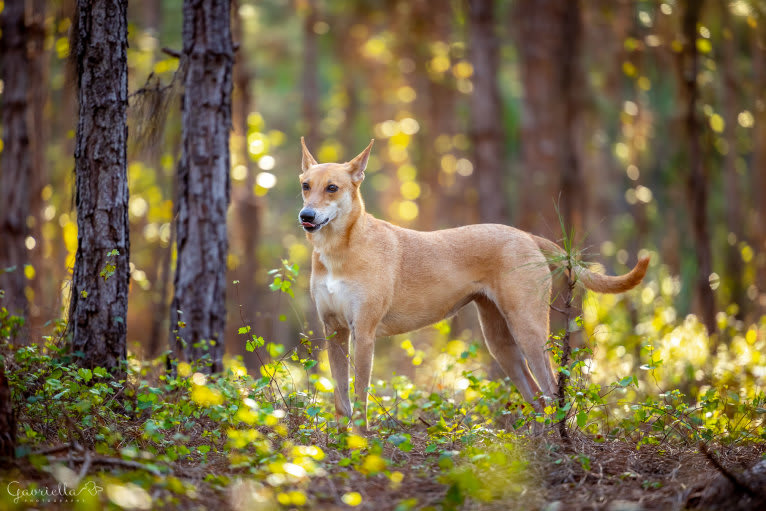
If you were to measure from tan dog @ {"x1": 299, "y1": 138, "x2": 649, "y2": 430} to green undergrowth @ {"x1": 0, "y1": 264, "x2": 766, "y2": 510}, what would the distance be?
43 cm

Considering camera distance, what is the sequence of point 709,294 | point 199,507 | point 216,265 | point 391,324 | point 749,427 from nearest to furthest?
point 199,507 < point 749,427 < point 391,324 < point 216,265 < point 709,294

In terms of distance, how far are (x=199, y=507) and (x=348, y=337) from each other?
129 inches

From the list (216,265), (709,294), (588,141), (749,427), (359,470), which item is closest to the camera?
(359,470)

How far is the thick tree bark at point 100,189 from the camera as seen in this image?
6301mm

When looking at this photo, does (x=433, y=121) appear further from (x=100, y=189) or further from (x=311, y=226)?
(x=100, y=189)

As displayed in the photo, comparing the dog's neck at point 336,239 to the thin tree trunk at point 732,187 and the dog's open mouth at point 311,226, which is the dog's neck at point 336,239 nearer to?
the dog's open mouth at point 311,226

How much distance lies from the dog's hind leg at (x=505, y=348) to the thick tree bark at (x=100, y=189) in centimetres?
387

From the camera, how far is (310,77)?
21188mm

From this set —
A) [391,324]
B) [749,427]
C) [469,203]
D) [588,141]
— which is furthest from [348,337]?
[588,141]

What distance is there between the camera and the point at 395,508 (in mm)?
4410

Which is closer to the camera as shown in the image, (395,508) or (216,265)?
(395,508)

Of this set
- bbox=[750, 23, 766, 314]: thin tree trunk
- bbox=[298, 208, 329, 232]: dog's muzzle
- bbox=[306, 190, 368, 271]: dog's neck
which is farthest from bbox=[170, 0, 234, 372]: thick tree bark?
bbox=[750, 23, 766, 314]: thin tree trunk

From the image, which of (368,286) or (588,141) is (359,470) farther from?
(588,141)

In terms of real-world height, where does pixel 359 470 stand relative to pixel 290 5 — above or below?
below
